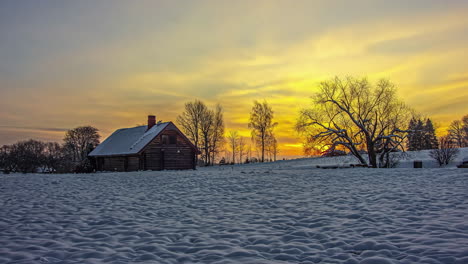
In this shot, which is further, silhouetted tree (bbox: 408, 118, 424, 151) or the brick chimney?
the brick chimney

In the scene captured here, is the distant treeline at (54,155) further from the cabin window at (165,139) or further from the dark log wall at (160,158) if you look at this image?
the cabin window at (165,139)

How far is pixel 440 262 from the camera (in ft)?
14.0

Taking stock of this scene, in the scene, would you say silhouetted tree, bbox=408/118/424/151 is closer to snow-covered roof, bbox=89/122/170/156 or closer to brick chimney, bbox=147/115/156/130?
snow-covered roof, bbox=89/122/170/156

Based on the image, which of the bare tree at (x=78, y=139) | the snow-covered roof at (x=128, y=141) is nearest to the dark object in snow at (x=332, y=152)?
the snow-covered roof at (x=128, y=141)

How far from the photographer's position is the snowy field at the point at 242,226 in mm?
Answer: 4855

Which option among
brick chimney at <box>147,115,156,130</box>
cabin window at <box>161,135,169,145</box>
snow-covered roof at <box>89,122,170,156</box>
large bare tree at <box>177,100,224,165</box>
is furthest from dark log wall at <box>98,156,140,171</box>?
large bare tree at <box>177,100,224,165</box>

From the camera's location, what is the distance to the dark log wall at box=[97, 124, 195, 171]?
33125 mm

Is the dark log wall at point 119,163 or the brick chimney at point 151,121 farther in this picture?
the brick chimney at point 151,121

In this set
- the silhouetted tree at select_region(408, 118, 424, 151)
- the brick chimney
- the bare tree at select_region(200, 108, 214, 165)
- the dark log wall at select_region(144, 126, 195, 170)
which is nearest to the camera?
the silhouetted tree at select_region(408, 118, 424, 151)

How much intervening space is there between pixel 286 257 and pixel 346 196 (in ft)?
20.9

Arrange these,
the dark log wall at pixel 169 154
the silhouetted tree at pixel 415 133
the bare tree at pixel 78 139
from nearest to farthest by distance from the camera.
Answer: the silhouetted tree at pixel 415 133 → the dark log wall at pixel 169 154 → the bare tree at pixel 78 139

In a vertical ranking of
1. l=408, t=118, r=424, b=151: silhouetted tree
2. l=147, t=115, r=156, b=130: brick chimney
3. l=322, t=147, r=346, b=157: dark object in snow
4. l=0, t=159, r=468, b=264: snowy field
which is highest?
l=147, t=115, r=156, b=130: brick chimney

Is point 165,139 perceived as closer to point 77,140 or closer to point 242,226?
point 242,226

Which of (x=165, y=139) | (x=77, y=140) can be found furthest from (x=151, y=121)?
(x=77, y=140)
